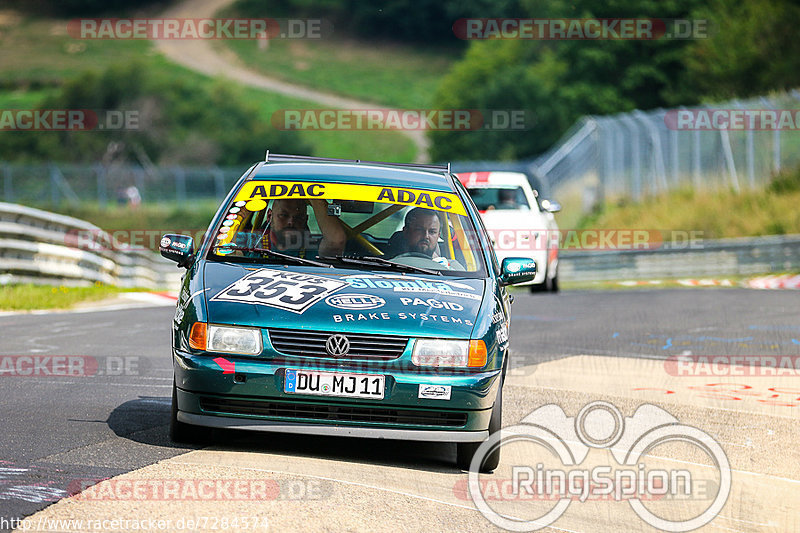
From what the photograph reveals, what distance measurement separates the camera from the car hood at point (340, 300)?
6.69 metres

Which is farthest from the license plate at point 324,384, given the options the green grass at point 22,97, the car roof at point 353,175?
the green grass at point 22,97

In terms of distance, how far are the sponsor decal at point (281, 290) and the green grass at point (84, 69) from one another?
81.2 metres

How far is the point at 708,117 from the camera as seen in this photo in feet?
105

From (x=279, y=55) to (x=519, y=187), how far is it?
108m

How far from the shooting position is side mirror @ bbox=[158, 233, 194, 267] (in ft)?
25.7

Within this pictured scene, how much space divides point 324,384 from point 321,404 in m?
0.11

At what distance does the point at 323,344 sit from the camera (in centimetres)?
663

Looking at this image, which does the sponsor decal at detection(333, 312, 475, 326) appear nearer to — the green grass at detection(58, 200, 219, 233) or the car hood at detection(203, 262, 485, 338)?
the car hood at detection(203, 262, 485, 338)

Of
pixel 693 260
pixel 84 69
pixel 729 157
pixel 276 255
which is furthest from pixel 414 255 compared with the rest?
pixel 84 69

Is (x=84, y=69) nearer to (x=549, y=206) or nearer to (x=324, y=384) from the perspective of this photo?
(x=549, y=206)

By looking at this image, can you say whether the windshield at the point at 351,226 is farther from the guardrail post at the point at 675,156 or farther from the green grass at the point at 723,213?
the guardrail post at the point at 675,156

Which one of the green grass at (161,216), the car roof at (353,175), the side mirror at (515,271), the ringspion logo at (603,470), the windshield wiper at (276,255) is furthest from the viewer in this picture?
the green grass at (161,216)

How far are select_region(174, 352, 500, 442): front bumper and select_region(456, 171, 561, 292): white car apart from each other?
11.6 metres

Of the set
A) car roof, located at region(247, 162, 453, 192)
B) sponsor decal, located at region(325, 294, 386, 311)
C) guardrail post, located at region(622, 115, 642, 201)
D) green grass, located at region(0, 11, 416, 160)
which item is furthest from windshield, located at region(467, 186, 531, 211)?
green grass, located at region(0, 11, 416, 160)
